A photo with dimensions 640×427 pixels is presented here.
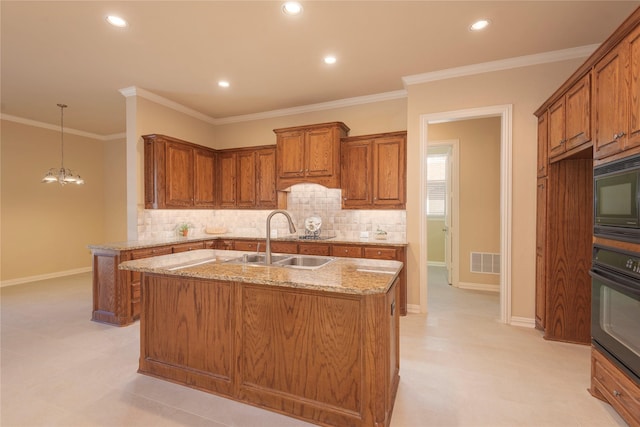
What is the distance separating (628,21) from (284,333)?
9.20 ft

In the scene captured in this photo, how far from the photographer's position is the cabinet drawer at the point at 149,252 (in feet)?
11.8

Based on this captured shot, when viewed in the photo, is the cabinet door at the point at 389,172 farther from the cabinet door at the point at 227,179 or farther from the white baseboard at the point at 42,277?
the white baseboard at the point at 42,277

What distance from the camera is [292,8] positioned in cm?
254

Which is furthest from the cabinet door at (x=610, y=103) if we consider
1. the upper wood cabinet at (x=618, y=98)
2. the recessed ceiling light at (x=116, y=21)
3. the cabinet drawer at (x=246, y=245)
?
the cabinet drawer at (x=246, y=245)

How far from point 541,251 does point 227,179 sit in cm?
462

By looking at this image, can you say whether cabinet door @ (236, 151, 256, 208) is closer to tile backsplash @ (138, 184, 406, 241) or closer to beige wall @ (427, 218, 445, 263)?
tile backsplash @ (138, 184, 406, 241)

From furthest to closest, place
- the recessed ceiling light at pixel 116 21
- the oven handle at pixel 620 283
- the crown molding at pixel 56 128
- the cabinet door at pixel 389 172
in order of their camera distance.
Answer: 1. the crown molding at pixel 56 128
2. the cabinet door at pixel 389 172
3. the recessed ceiling light at pixel 116 21
4. the oven handle at pixel 620 283

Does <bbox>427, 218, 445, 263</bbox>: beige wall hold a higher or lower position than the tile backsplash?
lower

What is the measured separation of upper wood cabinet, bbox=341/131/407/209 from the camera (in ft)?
13.4

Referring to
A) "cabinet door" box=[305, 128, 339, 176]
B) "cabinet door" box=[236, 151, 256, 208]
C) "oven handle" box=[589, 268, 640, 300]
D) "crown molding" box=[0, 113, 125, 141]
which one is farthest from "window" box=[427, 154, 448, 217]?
"crown molding" box=[0, 113, 125, 141]

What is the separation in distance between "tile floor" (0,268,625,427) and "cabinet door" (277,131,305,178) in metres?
2.58

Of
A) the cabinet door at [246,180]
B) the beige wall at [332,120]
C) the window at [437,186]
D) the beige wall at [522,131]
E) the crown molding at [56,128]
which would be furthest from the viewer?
the window at [437,186]

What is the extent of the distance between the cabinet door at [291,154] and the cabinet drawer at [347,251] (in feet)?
4.08

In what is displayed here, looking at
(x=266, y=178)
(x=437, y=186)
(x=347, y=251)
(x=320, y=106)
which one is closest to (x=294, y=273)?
(x=347, y=251)
